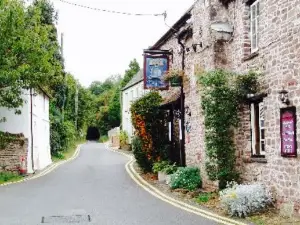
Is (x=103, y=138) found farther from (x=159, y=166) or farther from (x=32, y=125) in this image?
(x=159, y=166)

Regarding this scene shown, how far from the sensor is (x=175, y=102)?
22.2m

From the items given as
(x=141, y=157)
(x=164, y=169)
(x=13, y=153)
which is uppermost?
(x=13, y=153)

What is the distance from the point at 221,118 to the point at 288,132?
3516mm

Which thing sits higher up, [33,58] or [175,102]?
[33,58]

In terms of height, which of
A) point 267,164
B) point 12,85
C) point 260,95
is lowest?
point 267,164

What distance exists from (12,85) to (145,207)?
13.9 meters

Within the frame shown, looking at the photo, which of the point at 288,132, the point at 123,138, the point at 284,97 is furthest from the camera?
the point at 123,138

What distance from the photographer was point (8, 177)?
25469 millimetres

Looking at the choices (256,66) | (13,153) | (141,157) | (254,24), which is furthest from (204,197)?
(13,153)

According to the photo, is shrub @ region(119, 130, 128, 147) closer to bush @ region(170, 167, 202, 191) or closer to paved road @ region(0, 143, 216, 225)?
paved road @ region(0, 143, 216, 225)

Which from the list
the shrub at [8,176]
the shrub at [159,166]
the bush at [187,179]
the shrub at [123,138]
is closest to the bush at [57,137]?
the shrub at [123,138]

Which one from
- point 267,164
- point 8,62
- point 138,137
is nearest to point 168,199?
point 267,164

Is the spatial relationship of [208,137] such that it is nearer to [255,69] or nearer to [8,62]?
[255,69]

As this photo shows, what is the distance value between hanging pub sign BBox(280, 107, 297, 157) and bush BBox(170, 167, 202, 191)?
18.7 ft
